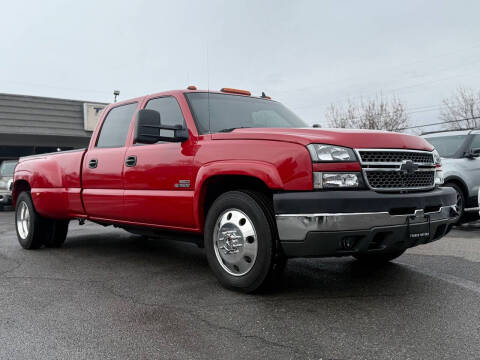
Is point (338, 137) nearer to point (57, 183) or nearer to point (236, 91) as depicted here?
point (236, 91)

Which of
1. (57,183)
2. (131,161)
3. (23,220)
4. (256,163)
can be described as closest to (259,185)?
(256,163)

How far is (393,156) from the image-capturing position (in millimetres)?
3889

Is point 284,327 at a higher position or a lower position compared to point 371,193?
lower

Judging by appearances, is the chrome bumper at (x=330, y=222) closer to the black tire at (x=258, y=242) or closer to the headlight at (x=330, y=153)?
the black tire at (x=258, y=242)

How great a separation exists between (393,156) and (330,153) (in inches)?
23.2

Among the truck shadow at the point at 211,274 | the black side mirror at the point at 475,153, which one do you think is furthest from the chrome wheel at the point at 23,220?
the black side mirror at the point at 475,153

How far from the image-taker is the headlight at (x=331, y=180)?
11.8 ft

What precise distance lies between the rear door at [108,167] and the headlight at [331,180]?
241 centimetres

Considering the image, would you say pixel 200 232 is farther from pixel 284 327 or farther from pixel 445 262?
pixel 445 262

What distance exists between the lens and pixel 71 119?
22688 millimetres

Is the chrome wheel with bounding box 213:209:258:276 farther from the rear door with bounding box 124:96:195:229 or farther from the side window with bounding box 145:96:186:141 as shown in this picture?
the side window with bounding box 145:96:186:141

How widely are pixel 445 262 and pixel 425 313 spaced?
2026mm

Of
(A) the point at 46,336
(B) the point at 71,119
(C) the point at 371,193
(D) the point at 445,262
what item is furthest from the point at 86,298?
(B) the point at 71,119

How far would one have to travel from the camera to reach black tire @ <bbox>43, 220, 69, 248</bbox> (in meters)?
6.77
